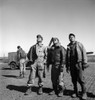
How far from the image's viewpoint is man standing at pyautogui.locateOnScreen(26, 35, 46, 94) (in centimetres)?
663

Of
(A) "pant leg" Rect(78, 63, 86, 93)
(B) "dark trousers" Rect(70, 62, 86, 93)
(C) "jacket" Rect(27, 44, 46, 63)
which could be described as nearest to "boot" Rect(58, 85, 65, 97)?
(B) "dark trousers" Rect(70, 62, 86, 93)

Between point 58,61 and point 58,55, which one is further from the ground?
point 58,55

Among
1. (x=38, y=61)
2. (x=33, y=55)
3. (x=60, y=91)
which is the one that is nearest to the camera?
(x=60, y=91)

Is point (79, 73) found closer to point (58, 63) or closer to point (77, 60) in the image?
point (77, 60)

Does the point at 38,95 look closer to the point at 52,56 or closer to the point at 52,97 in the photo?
the point at 52,97

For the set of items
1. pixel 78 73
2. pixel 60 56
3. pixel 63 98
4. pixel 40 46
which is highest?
pixel 40 46

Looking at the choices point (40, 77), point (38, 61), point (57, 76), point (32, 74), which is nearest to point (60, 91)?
point (57, 76)

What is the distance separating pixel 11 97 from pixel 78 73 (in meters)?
2.47

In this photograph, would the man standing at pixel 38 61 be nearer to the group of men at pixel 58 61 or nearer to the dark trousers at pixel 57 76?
the group of men at pixel 58 61

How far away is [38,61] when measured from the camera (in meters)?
6.75

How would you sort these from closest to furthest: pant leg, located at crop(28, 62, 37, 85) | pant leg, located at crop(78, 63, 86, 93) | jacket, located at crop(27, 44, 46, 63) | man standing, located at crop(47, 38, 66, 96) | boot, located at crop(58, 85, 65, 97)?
pant leg, located at crop(78, 63, 86, 93)
boot, located at crop(58, 85, 65, 97)
man standing, located at crop(47, 38, 66, 96)
pant leg, located at crop(28, 62, 37, 85)
jacket, located at crop(27, 44, 46, 63)

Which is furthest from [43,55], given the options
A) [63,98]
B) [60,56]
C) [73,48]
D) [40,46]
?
[63,98]

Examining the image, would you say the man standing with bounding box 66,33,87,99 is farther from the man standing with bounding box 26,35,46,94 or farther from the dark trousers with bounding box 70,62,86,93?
the man standing with bounding box 26,35,46,94

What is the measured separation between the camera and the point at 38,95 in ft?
20.9
